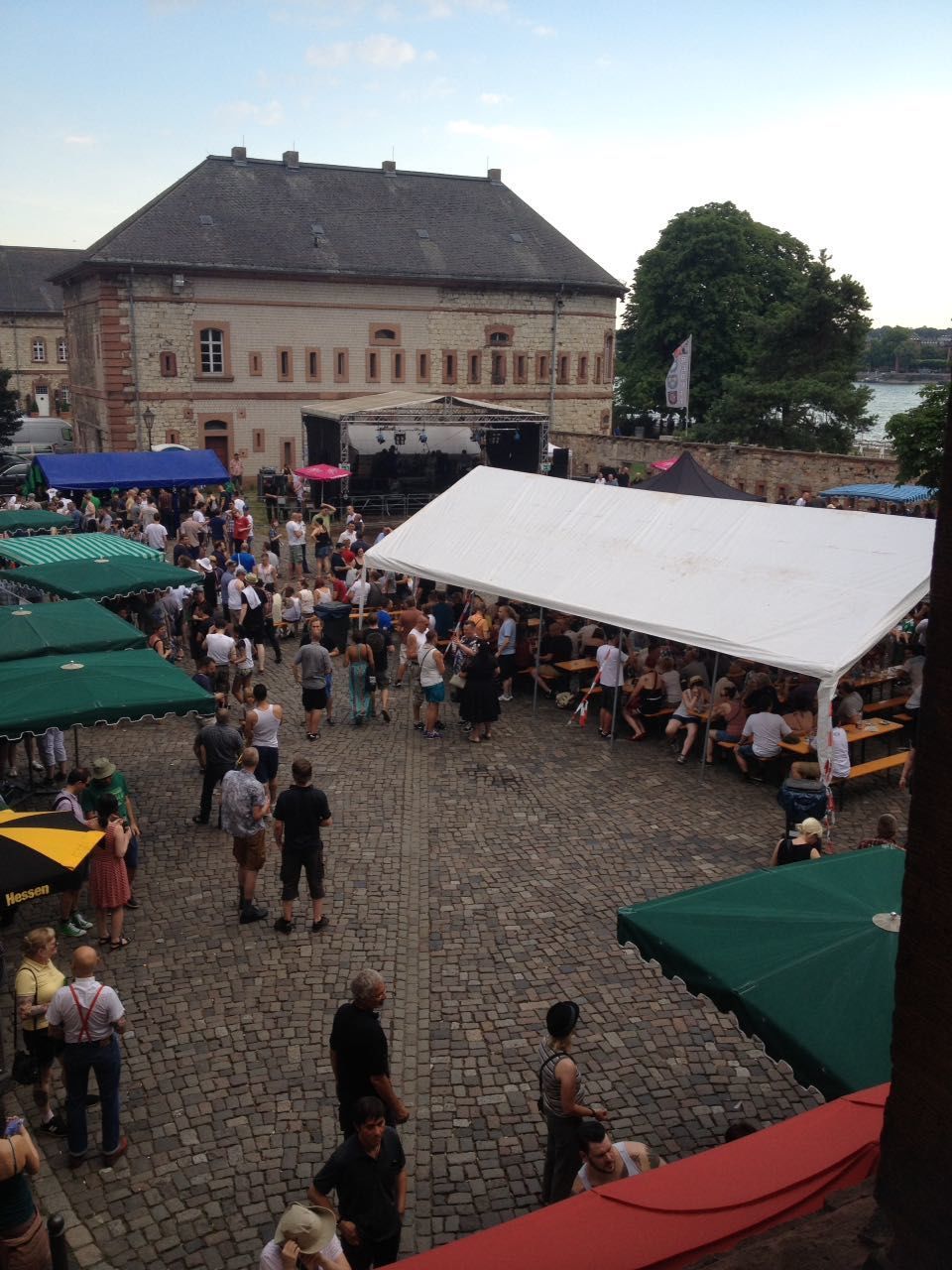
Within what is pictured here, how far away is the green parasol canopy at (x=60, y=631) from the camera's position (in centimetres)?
1105

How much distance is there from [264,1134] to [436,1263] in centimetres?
275

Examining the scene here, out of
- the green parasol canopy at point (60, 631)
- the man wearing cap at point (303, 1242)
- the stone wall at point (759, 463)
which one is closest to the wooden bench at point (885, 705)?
the green parasol canopy at point (60, 631)

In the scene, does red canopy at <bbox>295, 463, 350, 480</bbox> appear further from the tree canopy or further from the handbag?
the handbag

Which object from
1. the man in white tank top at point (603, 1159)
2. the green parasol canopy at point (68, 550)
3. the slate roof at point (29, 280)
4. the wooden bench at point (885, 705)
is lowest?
the wooden bench at point (885, 705)

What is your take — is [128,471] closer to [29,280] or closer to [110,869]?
[110,869]

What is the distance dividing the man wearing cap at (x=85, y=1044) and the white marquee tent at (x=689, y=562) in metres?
7.21

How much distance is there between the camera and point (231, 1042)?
287 inches

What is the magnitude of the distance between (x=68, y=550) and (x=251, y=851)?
8.97 meters

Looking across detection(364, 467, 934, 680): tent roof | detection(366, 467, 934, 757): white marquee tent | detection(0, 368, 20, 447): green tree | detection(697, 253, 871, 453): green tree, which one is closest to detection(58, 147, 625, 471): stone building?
detection(0, 368, 20, 447): green tree

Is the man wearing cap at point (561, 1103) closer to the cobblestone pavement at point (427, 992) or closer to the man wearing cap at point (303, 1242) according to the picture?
the cobblestone pavement at point (427, 992)

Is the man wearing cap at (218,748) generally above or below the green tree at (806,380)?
below

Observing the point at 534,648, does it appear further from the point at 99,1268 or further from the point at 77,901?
the point at 99,1268

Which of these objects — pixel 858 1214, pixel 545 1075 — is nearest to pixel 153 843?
pixel 545 1075

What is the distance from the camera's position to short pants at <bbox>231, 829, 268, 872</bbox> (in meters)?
8.77
